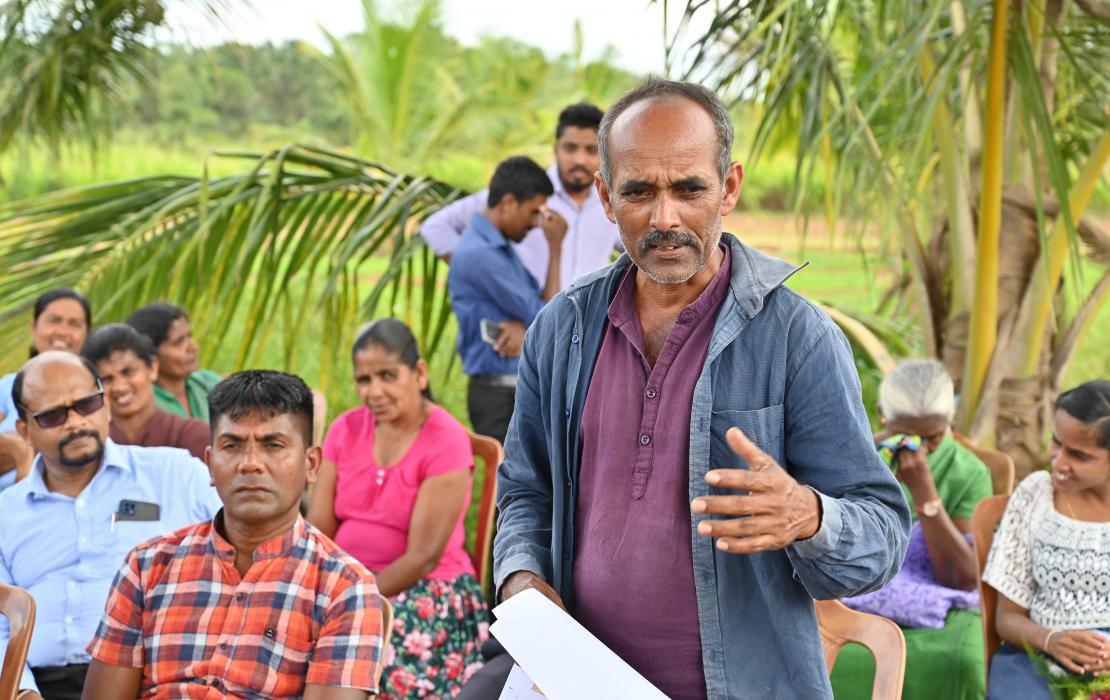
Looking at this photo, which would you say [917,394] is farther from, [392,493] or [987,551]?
[392,493]

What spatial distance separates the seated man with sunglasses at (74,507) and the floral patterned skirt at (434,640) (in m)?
0.66

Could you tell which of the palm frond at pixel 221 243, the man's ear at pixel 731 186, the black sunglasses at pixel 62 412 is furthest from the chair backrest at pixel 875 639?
the palm frond at pixel 221 243

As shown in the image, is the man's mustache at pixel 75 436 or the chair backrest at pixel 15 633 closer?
the chair backrest at pixel 15 633

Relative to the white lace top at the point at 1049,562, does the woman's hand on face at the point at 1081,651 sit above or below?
below

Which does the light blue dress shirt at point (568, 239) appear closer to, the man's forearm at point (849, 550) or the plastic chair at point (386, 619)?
the plastic chair at point (386, 619)

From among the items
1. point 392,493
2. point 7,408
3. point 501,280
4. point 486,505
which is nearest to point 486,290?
point 501,280

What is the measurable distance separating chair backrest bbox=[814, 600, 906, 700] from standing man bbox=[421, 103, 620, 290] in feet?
6.20

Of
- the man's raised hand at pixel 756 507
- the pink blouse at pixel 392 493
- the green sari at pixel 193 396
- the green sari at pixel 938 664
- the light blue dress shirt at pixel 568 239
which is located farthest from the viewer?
the light blue dress shirt at pixel 568 239

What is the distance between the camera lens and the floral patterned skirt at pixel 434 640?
3.24 meters

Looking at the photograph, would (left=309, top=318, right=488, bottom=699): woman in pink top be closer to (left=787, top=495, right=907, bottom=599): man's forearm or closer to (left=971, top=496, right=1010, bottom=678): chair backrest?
(left=971, top=496, right=1010, bottom=678): chair backrest

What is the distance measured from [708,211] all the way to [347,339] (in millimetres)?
3309

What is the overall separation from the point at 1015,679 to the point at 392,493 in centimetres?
176

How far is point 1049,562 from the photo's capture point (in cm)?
297

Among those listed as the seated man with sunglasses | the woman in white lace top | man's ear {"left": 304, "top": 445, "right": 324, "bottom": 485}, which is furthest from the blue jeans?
the seated man with sunglasses
